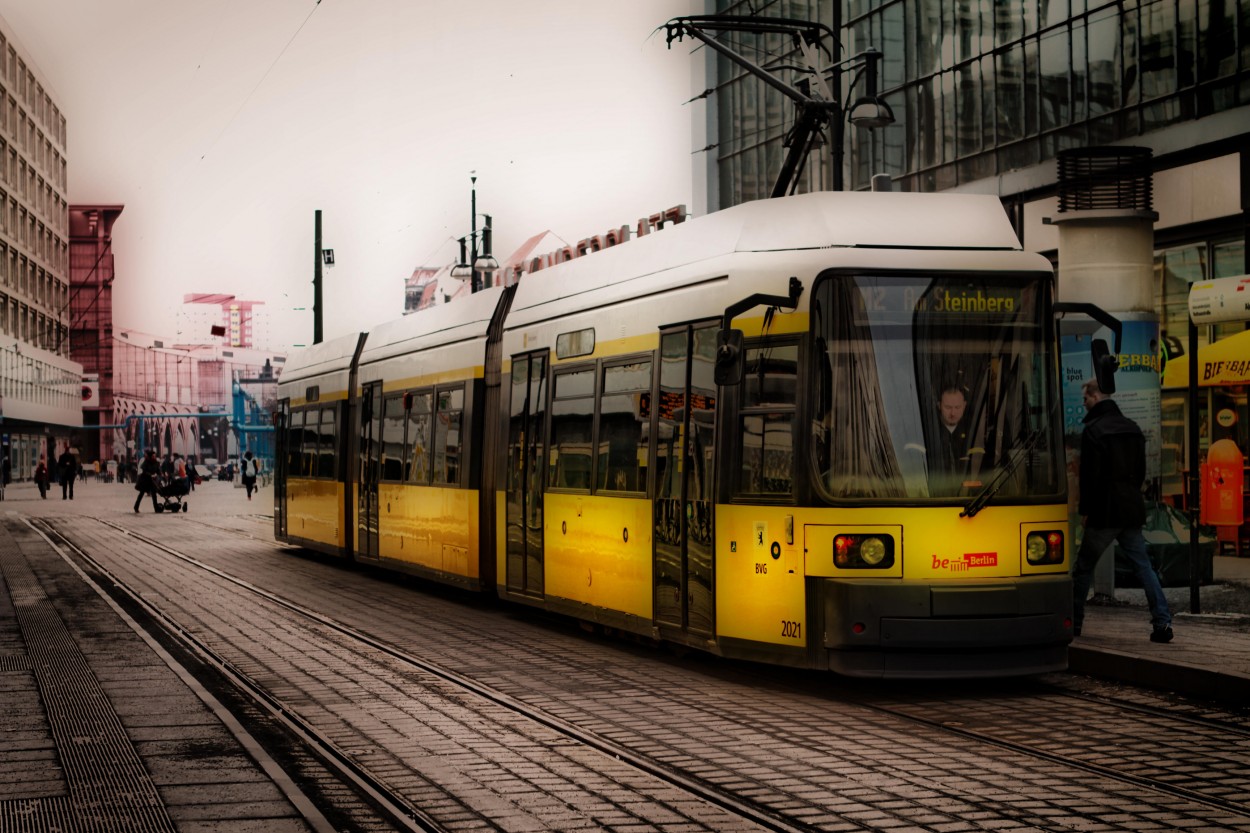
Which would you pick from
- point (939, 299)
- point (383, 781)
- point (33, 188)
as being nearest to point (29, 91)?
point (33, 188)

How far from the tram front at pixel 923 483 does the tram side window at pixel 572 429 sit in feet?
11.0

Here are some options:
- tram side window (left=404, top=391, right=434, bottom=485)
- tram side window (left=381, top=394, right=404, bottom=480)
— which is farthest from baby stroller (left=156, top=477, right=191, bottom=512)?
tram side window (left=404, top=391, right=434, bottom=485)

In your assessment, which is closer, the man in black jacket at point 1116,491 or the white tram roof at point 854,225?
the white tram roof at point 854,225

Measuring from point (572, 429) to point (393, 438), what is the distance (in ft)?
22.2

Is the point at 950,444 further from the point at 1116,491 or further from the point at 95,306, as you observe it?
the point at 95,306

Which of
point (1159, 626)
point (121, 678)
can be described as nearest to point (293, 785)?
point (121, 678)

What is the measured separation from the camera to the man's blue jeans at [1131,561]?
39.4 feet

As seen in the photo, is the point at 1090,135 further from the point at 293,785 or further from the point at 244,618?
the point at 293,785

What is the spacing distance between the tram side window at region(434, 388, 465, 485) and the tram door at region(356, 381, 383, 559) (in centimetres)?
303

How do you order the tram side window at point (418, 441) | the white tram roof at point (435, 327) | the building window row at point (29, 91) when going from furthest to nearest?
the building window row at point (29, 91) < the tram side window at point (418, 441) < the white tram roof at point (435, 327)

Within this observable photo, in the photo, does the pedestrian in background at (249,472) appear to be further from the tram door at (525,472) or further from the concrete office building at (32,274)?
the tram door at (525,472)

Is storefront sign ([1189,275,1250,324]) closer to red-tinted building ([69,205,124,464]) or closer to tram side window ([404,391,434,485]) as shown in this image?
tram side window ([404,391,434,485])

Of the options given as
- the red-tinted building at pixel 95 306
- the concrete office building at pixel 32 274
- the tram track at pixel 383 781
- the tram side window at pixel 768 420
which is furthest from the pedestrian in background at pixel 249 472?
the red-tinted building at pixel 95 306

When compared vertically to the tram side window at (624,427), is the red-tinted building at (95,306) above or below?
above
